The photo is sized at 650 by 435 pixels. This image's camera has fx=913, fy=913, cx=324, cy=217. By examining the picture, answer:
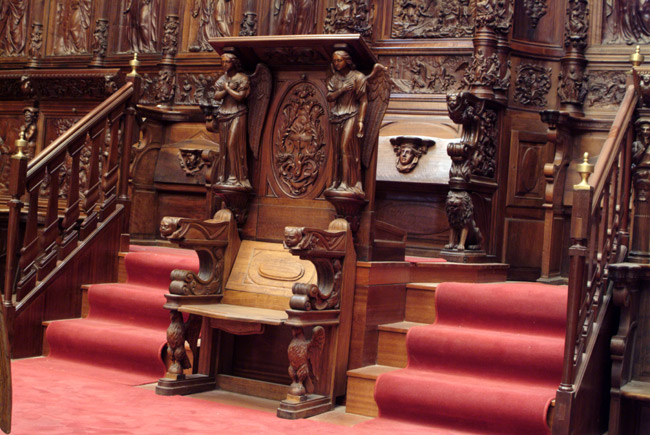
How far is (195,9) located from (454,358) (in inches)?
170

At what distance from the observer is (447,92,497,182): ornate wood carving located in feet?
17.6

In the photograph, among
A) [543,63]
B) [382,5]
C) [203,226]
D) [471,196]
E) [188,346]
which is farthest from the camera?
[382,5]

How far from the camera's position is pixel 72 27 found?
25.8 ft

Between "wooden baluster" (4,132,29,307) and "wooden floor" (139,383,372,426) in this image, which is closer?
"wooden floor" (139,383,372,426)

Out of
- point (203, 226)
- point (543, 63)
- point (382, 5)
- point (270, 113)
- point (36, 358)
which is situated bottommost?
point (36, 358)

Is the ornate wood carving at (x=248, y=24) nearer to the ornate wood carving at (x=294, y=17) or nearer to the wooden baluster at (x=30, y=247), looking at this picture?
the ornate wood carving at (x=294, y=17)

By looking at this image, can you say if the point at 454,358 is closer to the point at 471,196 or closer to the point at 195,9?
the point at 471,196

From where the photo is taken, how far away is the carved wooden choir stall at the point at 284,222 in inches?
164

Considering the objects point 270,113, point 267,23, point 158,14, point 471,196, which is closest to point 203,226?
point 270,113

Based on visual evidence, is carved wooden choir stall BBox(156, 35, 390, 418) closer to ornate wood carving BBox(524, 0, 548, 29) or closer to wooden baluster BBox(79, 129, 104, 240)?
wooden baluster BBox(79, 129, 104, 240)

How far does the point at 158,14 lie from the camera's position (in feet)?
24.8

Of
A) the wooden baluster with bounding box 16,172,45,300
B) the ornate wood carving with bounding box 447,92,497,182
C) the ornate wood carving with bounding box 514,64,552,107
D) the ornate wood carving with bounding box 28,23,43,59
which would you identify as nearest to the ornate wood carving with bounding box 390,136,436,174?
the ornate wood carving with bounding box 447,92,497,182

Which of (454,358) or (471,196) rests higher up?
(471,196)

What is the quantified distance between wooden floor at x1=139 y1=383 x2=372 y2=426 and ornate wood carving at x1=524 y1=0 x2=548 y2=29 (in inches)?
125
